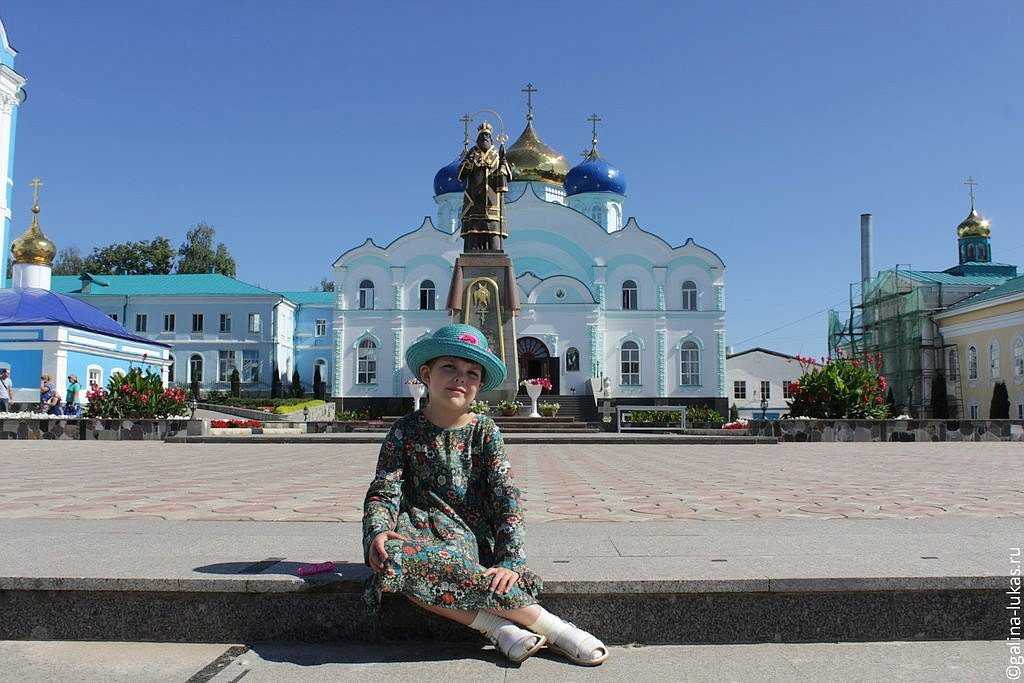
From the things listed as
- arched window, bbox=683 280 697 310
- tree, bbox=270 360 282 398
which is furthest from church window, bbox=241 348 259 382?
arched window, bbox=683 280 697 310

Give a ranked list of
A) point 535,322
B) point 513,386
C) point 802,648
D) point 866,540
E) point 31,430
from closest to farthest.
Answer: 1. point 802,648
2. point 866,540
3. point 31,430
4. point 513,386
5. point 535,322

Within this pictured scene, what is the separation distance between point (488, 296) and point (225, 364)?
28766mm

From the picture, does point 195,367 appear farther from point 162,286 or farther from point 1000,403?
point 1000,403

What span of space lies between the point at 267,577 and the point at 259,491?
461 cm

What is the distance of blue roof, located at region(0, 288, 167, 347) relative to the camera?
34.1 metres

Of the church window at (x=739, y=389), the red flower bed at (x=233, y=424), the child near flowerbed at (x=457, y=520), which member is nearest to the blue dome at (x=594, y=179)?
the church window at (x=739, y=389)

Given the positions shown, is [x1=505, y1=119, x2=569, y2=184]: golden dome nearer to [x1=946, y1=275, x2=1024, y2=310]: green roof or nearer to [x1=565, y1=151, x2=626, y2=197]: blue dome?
[x1=565, y1=151, x2=626, y2=197]: blue dome

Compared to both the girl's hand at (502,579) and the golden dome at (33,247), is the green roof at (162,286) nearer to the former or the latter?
the golden dome at (33,247)

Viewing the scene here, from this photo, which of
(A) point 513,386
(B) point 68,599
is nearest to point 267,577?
(B) point 68,599

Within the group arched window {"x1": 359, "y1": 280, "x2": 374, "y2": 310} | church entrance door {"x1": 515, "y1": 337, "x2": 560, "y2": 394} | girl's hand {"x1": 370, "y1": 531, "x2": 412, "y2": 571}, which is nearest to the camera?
girl's hand {"x1": 370, "y1": 531, "x2": 412, "y2": 571}

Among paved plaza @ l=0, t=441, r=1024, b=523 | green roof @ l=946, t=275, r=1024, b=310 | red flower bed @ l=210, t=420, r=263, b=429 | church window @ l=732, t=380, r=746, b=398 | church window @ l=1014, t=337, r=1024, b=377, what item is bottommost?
paved plaza @ l=0, t=441, r=1024, b=523

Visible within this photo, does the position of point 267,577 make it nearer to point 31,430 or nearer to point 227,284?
point 31,430

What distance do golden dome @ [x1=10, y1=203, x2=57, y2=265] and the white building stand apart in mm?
37805

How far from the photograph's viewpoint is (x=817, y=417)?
21.3 m
